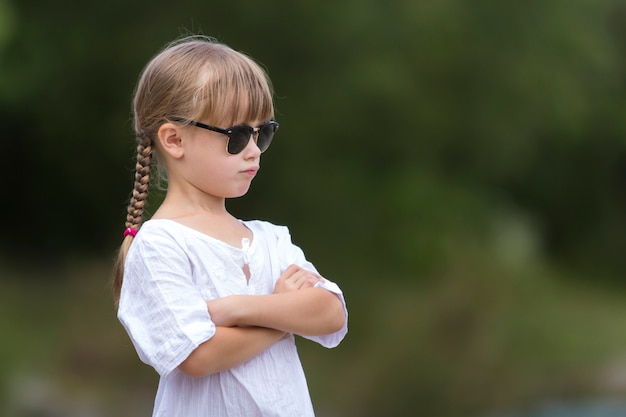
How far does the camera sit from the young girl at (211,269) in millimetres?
1836

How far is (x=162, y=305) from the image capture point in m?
1.83

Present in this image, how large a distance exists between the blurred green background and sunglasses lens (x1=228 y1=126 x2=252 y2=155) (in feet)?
19.3

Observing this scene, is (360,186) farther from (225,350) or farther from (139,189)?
(225,350)

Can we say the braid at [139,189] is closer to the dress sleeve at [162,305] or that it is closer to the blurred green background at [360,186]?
the dress sleeve at [162,305]

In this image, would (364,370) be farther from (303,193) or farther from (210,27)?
(210,27)

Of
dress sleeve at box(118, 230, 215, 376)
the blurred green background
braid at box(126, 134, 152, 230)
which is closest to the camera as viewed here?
dress sleeve at box(118, 230, 215, 376)

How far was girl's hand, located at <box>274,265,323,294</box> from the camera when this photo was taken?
1939mm

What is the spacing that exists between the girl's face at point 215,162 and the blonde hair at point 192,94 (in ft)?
0.11

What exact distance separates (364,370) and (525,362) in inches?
60.1

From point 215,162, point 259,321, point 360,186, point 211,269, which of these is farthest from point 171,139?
point 360,186

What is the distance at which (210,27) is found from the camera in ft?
28.1

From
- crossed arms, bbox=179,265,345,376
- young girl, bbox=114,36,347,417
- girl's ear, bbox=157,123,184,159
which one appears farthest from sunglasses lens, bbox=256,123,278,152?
crossed arms, bbox=179,265,345,376

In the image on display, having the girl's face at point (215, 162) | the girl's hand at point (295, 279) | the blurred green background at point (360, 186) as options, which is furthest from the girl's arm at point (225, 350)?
the blurred green background at point (360, 186)

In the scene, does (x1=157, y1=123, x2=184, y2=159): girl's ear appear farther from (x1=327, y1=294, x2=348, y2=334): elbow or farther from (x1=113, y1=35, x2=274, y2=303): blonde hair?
(x1=327, y1=294, x2=348, y2=334): elbow
